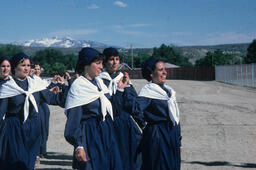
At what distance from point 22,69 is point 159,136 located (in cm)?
214

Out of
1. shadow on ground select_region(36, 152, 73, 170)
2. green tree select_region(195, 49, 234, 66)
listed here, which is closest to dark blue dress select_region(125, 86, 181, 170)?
shadow on ground select_region(36, 152, 73, 170)

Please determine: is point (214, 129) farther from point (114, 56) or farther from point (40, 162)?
point (114, 56)

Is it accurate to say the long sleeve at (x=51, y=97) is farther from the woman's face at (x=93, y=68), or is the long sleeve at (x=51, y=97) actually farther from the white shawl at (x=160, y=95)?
the white shawl at (x=160, y=95)

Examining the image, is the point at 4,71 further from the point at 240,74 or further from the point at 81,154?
the point at 240,74

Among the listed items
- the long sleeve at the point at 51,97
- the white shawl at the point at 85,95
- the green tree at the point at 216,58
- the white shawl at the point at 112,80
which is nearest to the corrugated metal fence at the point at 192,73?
the white shawl at the point at 112,80

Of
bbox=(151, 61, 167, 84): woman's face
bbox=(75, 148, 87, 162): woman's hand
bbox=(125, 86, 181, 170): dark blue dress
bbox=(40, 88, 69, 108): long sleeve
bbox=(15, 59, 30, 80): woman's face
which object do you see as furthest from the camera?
bbox=(40, 88, 69, 108): long sleeve

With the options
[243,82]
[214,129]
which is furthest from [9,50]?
[214,129]

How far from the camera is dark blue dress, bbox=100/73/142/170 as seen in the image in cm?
494

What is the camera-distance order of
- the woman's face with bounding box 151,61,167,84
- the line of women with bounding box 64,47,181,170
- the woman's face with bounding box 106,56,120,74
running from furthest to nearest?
1. the woman's face with bounding box 106,56,120,74
2. the woman's face with bounding box 151,61,167,84
3. the line of women with bounding box 64,47,181,170

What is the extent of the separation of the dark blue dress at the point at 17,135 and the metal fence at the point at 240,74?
1097 inches

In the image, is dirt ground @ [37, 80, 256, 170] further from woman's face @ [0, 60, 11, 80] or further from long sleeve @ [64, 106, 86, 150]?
long sleeve @ [64, 106, 86, 150]

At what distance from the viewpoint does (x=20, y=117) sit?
5.00 metres

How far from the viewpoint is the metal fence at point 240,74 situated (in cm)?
3118

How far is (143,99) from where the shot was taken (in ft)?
14.5
